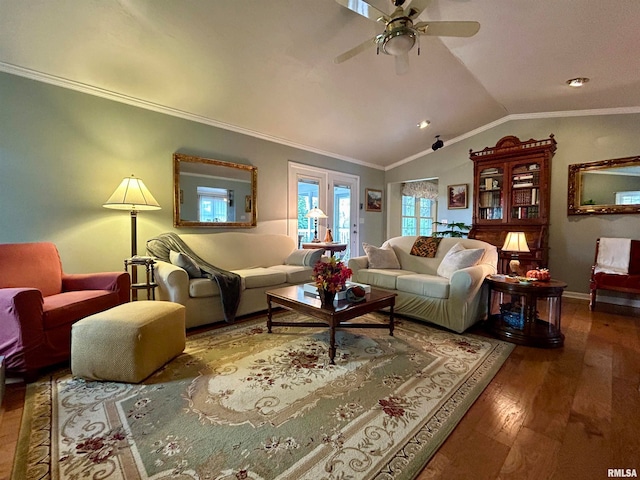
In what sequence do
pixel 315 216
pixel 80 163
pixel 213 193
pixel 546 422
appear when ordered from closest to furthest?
pixel 546 422 < pixel 80 163 < pixel 213 193 < pixel 315 216

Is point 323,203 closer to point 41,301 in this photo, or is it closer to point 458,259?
point 458,259

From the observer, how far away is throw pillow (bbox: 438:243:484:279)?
305 centimetres

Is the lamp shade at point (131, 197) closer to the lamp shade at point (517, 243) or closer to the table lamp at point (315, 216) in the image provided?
the table lamp at point (315, 216)

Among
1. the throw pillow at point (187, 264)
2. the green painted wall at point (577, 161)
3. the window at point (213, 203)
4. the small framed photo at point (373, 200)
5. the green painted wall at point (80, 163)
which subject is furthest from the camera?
the small framed photo at point (373, 200)

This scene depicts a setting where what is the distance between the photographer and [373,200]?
6449 millimetres

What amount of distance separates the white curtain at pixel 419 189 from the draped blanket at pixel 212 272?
4766 millimetres

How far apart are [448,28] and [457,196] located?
12.6 feet

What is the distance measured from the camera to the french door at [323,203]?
5035mm

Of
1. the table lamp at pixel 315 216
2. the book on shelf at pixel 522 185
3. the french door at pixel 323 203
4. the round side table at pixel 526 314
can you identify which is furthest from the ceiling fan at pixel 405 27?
the book on shelf at pixel 522 185

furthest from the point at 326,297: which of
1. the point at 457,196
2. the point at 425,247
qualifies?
the point at 457,196

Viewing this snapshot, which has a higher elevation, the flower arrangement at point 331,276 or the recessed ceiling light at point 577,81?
the recessed ceiling light at point 577,81

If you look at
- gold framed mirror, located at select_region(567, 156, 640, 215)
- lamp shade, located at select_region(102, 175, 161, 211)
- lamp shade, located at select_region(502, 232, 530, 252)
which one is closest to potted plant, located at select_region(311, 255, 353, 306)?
lamp shade, located at select_region(502, 232, 530, 252)

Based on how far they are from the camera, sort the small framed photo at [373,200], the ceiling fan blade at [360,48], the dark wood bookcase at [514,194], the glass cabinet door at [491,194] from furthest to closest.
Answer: the small framed photo at [373,200] → the glass cabinet door at [491,194] → the dark wood bookcase at [514,194] → the ceiling fan blade at [360,48]

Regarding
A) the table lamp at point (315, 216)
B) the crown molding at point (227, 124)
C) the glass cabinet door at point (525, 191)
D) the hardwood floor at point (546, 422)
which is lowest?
the hardwood floor at point (546, 422)
